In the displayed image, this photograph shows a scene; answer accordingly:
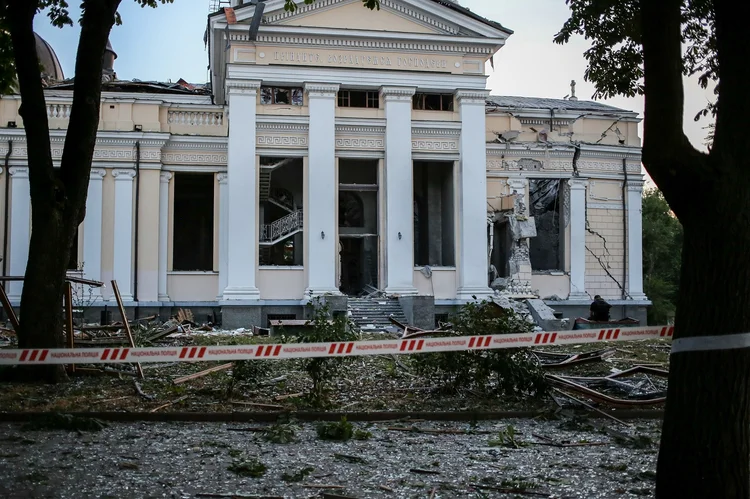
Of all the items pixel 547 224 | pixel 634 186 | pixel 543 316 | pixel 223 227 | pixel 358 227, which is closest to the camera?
pixel 543 316

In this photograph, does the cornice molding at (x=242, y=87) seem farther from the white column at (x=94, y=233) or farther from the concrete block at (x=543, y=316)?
the concrete block at (x=543, y=316)

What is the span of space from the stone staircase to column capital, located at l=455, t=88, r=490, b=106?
8.29 meters

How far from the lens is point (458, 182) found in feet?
95.2

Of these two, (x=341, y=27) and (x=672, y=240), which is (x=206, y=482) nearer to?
(x=341, y=27)

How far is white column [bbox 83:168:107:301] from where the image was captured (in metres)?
27.7

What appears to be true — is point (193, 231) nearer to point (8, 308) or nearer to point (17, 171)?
point (17, 171)

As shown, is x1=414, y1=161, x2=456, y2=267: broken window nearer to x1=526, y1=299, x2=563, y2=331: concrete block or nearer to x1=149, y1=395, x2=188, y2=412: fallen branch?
x1=526, y1=299, x2=563, y2=331: concrete block

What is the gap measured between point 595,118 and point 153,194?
1899cm

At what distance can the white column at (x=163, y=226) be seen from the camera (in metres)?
28.4

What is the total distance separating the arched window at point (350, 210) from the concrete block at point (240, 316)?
7541mm

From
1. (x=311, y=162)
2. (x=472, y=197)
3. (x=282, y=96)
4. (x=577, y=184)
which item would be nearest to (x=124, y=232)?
(x=311, y=162)

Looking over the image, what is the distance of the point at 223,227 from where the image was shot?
95.0ft

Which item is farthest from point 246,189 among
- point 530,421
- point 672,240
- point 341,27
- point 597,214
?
point 672,240

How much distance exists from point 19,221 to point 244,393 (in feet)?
68.2
